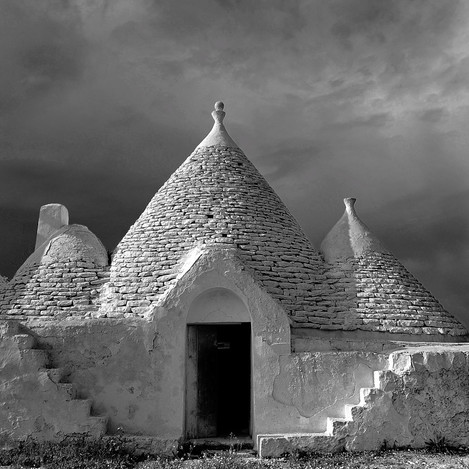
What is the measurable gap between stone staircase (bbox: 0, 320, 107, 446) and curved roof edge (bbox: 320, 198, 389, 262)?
212 inches

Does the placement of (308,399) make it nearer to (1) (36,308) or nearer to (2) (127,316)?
(2) (127,316)

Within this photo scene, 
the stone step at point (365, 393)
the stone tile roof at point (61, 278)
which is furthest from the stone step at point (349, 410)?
the stone tile roof at point (61, 278)

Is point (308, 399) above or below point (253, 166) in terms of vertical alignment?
below

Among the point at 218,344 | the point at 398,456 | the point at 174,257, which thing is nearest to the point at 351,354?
the point at 398,456

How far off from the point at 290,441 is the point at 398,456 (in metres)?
1.52

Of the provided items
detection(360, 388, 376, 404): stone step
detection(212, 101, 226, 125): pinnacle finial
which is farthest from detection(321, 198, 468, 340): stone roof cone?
detection(212, 101, 226, 125): pinnacle finial

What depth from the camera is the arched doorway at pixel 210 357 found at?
848 cm

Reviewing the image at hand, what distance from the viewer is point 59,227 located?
1090 centimetres

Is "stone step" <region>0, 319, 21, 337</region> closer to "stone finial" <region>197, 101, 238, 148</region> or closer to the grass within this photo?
the grass

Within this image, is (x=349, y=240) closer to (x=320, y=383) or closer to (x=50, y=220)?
(x=320, y=383)

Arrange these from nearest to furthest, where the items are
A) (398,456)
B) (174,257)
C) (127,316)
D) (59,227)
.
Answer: (398,456) → (127,316) → (174,257) → (59,227)

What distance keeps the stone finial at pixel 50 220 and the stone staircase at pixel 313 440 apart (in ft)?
20.0

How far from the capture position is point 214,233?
31.1 ft

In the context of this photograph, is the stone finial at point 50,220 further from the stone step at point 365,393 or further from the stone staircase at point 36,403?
the stone step at point 365,393
